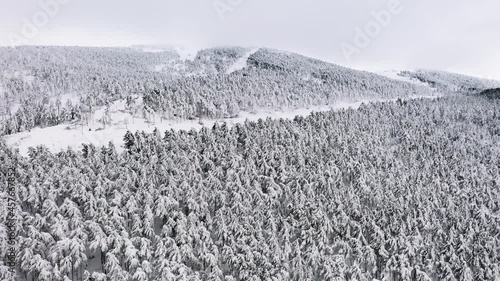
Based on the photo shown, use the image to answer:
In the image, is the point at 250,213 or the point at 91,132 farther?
the point at 91,132

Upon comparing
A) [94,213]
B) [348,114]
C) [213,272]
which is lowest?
[213,272]

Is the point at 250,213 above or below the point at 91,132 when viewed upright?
below

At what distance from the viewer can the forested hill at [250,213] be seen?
71.1 metres

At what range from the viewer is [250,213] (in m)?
87.9

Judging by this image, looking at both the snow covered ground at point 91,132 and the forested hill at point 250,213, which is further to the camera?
the snow covered ground at point 91,132

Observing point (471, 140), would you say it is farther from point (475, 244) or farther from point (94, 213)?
point (94, 213)

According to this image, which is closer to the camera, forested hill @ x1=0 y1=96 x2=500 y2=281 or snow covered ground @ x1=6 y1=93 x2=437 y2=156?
forested hill @ x1=0 y1=96 x2=500 y2=281

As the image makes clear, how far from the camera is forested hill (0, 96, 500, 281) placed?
233 feet

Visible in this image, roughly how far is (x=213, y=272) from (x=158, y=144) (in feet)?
209

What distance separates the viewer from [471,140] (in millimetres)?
166000

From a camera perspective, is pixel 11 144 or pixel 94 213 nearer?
pixel 94 213

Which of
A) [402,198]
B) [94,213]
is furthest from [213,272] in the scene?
[402,198]

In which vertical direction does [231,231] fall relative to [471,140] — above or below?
below

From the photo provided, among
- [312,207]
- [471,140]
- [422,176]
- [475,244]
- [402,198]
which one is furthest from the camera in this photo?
[471,140]
